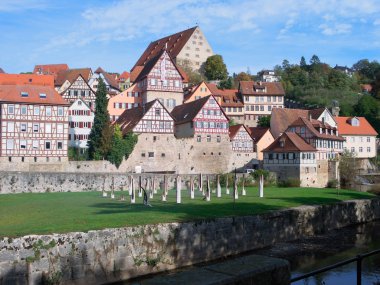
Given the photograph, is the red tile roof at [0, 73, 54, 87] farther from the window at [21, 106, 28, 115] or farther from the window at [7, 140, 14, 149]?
the window at [7, 140, 14, 149]

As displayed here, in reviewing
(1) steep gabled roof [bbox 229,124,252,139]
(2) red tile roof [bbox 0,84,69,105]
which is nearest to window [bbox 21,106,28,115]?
(2) red tile roof [bbox 0,84,69,105]

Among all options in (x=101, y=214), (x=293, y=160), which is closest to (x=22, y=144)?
(x=293, y=160)

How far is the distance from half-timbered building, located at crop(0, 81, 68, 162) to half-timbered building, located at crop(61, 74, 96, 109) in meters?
12.9

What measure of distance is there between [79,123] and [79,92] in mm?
8821

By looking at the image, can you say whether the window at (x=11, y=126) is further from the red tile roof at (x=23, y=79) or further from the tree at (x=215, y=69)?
the tree at (x=215, y=69)

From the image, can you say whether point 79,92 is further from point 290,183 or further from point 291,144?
point 290,183

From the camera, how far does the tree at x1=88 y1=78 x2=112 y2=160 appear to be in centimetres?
5034

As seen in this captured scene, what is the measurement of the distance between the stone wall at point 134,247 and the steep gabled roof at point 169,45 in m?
81.0

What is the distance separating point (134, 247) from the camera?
17.7 m

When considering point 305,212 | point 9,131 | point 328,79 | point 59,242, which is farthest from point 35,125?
point 328,79

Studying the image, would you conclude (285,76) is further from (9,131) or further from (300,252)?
(300,252)

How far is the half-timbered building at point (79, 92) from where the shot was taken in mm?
63781

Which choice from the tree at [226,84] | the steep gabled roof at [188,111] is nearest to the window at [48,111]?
the steep gabled roof at [188,111]

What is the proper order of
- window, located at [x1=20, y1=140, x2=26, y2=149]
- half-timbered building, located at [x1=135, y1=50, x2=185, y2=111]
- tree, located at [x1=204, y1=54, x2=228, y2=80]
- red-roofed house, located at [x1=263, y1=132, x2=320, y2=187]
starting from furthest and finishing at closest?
1. tree, located at [x1=204, y1=54, x2=228, y2=80]
2. half-timbered building, located at [x1=135, y1=50, x2=185, y2=111]
3. red-roofed house, located at [x1=263, y1=132, x2=320, y2=187]
4. window, located at [x1=20, y1=140, x2=26, y2=149]
